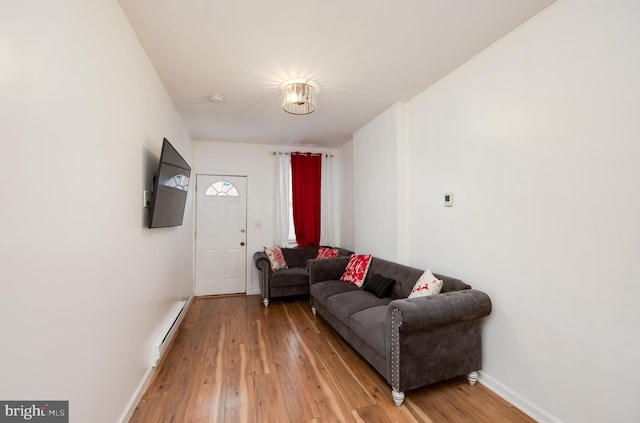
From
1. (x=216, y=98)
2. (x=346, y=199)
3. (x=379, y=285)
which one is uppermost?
(x=216, y=98)

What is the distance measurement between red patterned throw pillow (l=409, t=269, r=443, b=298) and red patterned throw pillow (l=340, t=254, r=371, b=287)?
0.99 metres

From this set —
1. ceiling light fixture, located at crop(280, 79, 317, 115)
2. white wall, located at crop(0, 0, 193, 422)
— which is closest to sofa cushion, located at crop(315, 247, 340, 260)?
ceiling light fixture, located at crop(280, 79, 317, 115)

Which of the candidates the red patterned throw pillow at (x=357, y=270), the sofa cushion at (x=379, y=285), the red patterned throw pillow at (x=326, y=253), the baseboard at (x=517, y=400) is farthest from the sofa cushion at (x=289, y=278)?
the baseboard at (x=517, y=400)

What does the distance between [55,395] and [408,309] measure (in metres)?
1.86

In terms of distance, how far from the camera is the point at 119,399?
1731 millimetres

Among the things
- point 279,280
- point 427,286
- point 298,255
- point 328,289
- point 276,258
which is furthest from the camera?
point 298,255

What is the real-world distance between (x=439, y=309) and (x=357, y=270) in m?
1.65

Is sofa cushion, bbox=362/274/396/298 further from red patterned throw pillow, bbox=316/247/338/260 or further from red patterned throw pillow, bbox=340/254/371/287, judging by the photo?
red patterned throw pillow, bbox=316/247/338/260

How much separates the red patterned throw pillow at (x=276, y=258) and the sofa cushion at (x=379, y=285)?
70.1 inches

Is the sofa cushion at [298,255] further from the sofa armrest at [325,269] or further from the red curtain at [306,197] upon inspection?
the sofa armrest at [325,269]

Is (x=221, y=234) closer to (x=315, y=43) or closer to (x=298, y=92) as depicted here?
(x=298, y=92)

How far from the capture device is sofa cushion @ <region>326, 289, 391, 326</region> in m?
2.72

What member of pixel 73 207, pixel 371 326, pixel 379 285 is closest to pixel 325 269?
pixel 379 285

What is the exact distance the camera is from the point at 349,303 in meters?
2.84
